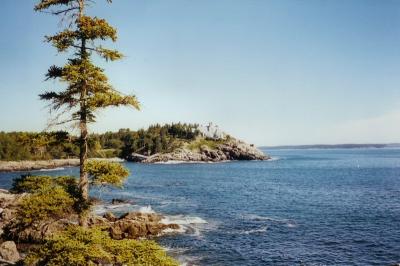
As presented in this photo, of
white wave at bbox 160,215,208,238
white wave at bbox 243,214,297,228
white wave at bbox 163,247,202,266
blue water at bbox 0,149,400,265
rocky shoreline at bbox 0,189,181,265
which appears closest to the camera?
rocky shoreline at bbox 0,189,181,265

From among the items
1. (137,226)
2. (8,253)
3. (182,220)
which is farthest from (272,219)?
(8,253)

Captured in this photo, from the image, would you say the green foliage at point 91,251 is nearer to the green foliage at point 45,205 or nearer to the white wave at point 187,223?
the green foliage at point 45,205

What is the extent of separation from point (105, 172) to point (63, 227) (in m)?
23.3

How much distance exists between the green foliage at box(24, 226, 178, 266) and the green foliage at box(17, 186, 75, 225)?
1.39m

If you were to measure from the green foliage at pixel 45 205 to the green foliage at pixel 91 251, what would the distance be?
→ 1.39 meters

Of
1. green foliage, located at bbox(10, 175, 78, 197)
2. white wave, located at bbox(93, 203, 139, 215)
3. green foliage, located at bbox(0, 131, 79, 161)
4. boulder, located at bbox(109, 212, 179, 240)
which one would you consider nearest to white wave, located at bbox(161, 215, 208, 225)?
boulder, located at bbox(109, 212, 179, 240)

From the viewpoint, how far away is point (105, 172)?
2098cm

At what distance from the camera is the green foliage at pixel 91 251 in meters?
17.8

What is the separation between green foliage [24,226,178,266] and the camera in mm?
17750

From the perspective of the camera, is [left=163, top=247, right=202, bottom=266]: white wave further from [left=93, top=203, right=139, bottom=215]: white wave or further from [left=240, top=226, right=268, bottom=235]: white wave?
[left=93, top=203, right=139, bottom=215]: white wave

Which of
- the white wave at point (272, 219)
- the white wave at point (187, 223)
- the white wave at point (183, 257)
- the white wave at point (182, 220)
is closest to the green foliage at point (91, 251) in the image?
the white wave at point (183, 257)

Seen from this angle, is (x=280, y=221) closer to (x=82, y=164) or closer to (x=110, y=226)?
(x=110, y=226)

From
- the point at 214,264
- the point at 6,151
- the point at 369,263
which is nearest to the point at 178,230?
the point at 214,264

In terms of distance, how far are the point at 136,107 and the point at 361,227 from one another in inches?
1910
